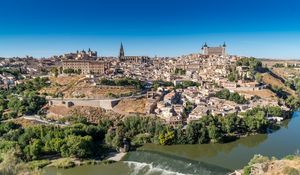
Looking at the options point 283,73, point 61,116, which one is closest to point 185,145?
point 61,116

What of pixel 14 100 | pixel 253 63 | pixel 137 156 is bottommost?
pixel 137 156

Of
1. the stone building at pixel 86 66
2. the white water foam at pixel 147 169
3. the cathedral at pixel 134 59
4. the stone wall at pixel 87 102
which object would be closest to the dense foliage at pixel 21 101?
the stone wall at pixel 87 102

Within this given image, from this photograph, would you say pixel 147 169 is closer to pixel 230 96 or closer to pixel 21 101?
pixel 21 101

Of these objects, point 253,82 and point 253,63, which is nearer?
point 253,82

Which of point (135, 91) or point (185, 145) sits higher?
point (135, 91)

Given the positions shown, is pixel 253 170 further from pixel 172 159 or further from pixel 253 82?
pixel 253 82

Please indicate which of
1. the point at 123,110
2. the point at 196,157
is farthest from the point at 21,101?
the point at 196,157
